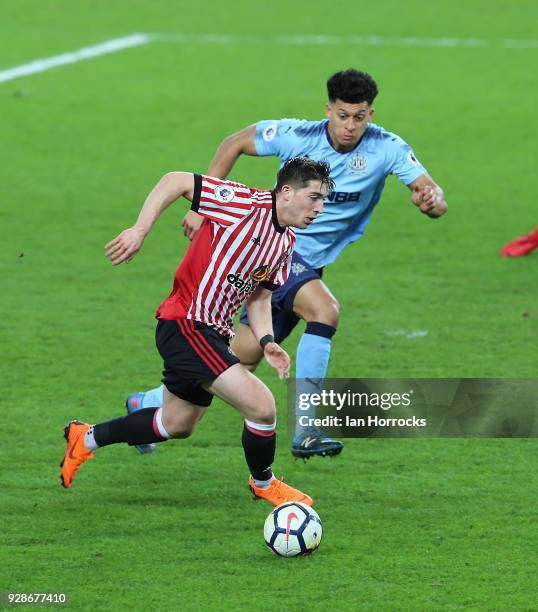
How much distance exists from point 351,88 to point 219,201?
156 cm

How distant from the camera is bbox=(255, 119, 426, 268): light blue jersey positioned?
8.16 meters

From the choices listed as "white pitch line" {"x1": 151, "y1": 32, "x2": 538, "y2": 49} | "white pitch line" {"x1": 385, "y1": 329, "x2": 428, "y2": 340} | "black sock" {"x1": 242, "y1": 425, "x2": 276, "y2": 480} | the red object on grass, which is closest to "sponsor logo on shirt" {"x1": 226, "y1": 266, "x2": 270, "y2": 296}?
"black sock" {"x1": 242, "y1": 425, "x2": 276, "y2": 480}

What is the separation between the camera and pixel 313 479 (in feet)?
24.5

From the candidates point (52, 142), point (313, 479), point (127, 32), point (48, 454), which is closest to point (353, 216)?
point (313, 479)

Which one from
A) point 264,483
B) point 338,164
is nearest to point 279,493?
point 264,483

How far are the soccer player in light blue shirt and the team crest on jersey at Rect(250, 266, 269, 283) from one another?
3.30ft

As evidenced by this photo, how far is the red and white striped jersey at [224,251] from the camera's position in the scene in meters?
6.72

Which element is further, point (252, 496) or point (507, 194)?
point (507, 194)

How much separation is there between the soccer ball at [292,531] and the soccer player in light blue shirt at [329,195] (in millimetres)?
1318

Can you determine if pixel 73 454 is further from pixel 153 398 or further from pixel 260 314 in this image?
pixel 260 314

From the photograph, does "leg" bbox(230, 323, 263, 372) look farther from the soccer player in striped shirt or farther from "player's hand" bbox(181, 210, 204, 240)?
the soccer player in striped shirt

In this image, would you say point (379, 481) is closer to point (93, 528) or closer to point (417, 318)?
point (93, 528)

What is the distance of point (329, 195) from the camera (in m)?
8.23

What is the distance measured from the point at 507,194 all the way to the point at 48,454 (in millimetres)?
8416
